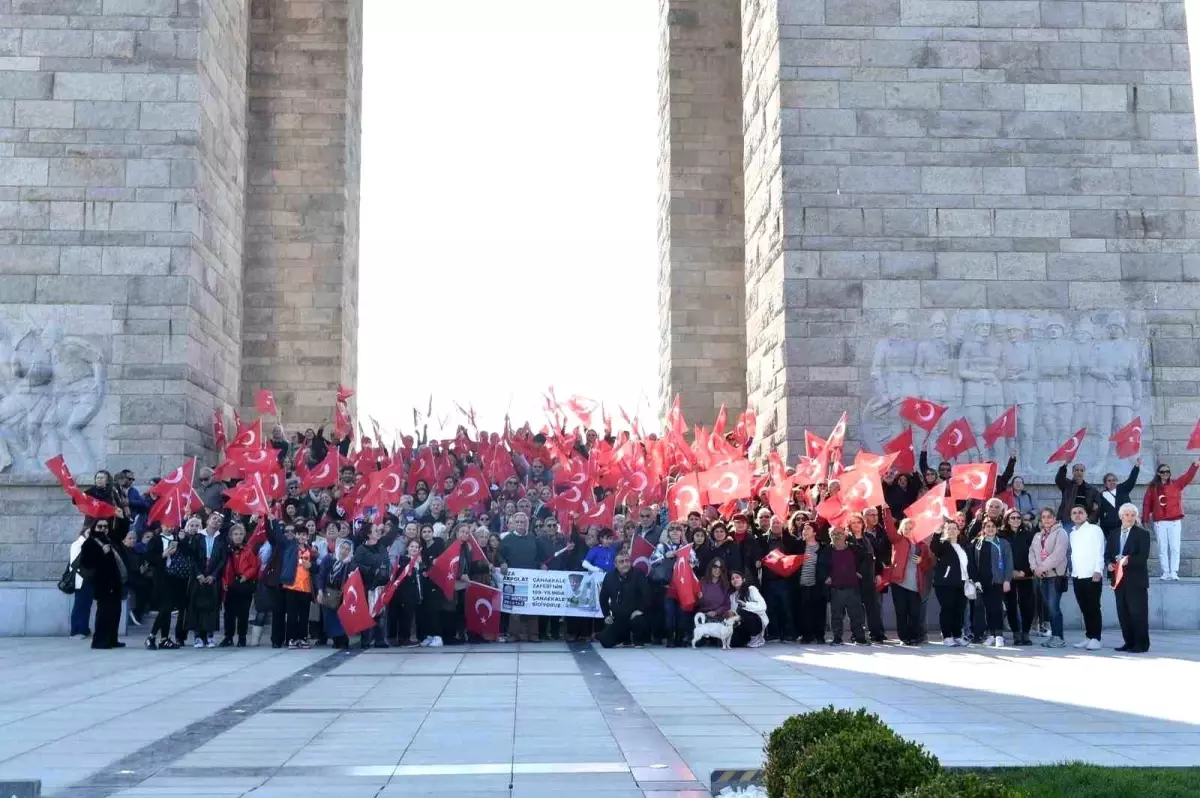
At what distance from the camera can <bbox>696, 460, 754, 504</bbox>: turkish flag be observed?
624 inches

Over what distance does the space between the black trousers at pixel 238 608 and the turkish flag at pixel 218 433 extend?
14.6 feet

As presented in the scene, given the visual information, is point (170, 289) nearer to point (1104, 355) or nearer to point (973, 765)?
point (1104, 355)

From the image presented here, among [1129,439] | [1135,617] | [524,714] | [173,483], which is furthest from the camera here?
[1129,439]

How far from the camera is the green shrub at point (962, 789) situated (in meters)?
3.94

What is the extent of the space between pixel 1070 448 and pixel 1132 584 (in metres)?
3.51

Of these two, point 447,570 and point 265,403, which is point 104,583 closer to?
point 447,570

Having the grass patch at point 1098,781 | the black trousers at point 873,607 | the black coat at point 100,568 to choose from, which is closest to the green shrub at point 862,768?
the grass patch at point 1098,781

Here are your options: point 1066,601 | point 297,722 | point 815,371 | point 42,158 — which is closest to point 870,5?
point 815,371

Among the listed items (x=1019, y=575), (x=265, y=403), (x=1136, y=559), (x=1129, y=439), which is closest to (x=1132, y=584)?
(x=1136, y=559)

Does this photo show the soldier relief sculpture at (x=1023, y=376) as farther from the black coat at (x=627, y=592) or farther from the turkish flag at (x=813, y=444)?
the black coat at (x=627, y=592)

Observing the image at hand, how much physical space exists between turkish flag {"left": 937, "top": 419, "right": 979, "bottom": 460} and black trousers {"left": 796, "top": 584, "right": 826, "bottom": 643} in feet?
9.68

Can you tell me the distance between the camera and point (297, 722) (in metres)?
8.89

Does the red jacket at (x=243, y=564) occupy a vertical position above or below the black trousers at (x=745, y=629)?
above

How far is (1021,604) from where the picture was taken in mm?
15430
